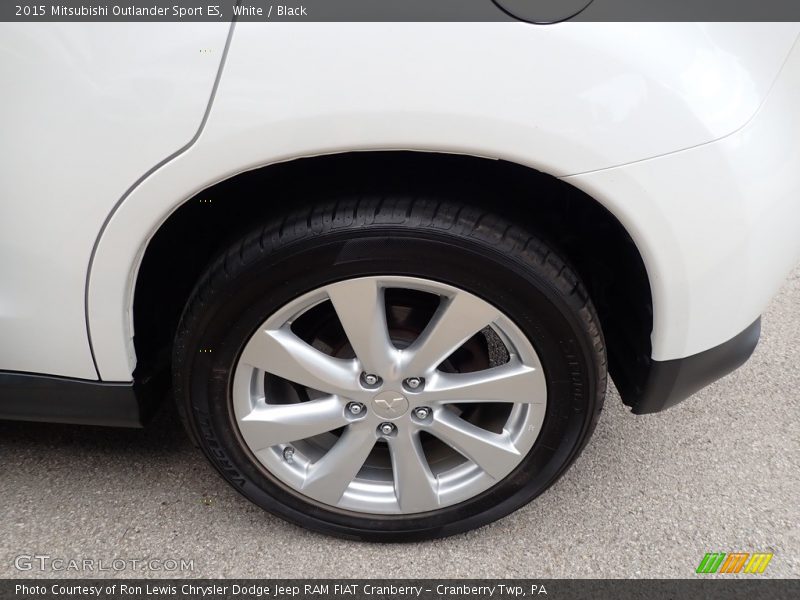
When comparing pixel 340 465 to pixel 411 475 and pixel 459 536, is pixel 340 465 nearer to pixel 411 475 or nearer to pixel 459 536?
pixel 411 475

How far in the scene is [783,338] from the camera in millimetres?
2418

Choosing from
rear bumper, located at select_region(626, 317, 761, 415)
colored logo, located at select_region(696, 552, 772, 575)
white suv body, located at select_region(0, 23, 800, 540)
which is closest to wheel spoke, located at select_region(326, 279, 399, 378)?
white suv body, located at select_region(0, 23, 800, 540)

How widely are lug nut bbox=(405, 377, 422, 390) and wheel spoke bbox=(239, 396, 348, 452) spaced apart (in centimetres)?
16

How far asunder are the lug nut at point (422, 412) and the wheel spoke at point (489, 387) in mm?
37

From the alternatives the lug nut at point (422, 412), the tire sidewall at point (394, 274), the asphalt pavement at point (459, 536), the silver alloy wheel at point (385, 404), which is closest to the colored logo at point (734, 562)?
the asphalt pavement at point (459, 536)

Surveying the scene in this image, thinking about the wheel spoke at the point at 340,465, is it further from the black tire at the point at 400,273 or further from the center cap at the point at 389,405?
the black tire at the point at 400,273

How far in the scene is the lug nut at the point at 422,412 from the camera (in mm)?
1479

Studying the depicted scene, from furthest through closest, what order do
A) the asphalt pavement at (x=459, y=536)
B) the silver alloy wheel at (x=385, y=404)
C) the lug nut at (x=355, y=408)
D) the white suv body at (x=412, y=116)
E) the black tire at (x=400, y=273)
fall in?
the asphalt pavement at (x=459, y=536)
the lug nut at (x=355, y=408)
the silver alloy wheel at (x=385, y=404)
the black tire at (x=400, y=273)
the white suv body at (x=412, y=116)

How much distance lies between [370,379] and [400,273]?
0.28 meters

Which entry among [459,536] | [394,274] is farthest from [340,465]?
[394,274]

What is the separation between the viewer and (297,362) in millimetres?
1399

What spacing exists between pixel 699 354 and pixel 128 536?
1.40 metres
